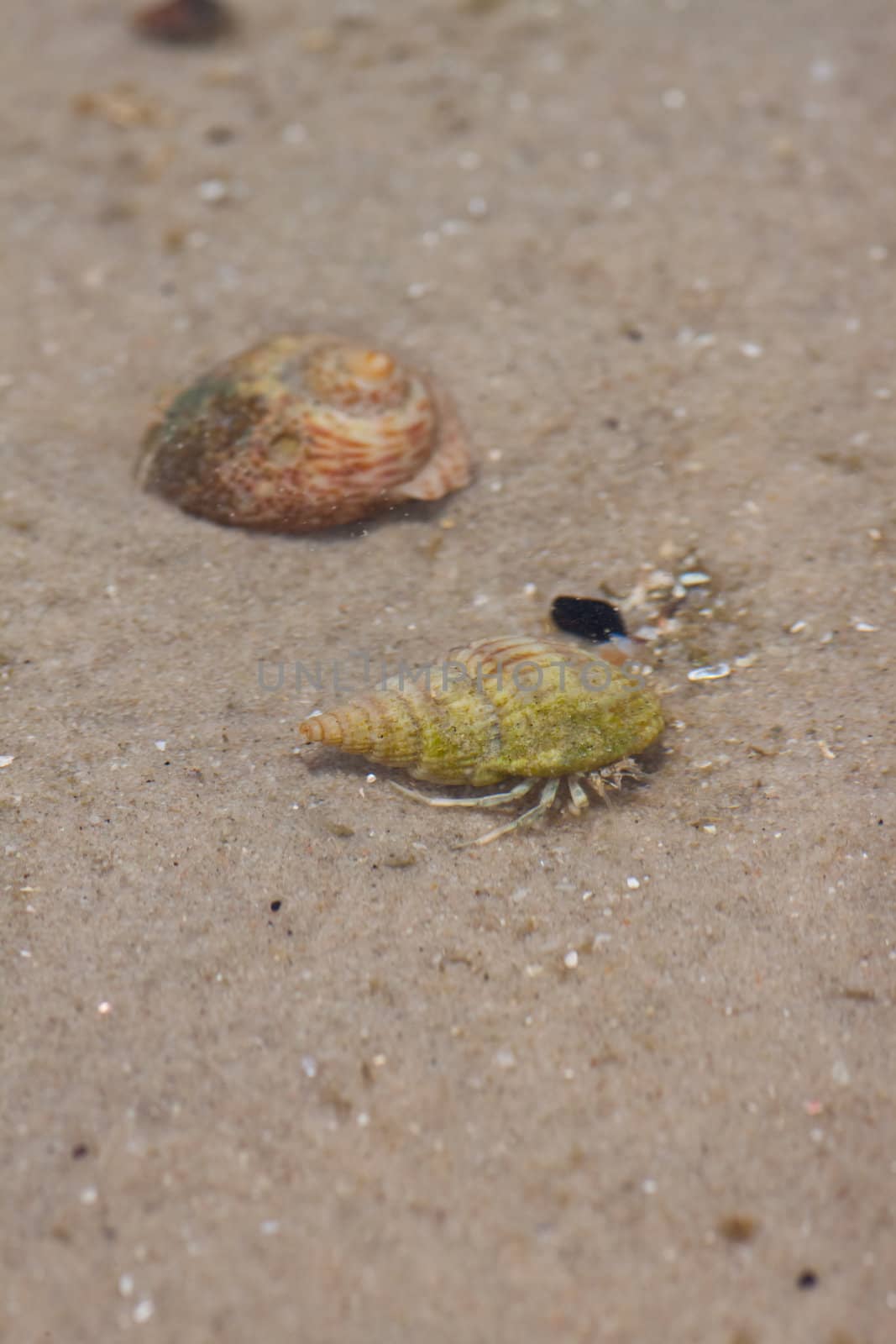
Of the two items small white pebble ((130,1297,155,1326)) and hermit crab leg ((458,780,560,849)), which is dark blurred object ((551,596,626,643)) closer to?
hermit crab leg ((458,780,560,849))

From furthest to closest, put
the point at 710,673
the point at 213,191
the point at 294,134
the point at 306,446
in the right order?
the point at 294,134 → the point at 213,191 → the point at 306,446 → the point at 710,673

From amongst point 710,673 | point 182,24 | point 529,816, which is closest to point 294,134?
point 182,24

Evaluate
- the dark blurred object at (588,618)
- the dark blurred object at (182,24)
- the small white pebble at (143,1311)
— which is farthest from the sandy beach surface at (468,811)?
the dark blurred object at (182,24)

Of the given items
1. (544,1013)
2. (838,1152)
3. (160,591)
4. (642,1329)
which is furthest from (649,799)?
(160,591)

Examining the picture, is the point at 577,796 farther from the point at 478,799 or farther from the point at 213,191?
the point at 213,191

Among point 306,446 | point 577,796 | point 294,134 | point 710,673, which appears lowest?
point 577,796

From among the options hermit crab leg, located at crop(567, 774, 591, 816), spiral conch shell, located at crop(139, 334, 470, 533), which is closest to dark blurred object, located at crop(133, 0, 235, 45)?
spiral conch shell, located at crop(139, 334, 470, 533)

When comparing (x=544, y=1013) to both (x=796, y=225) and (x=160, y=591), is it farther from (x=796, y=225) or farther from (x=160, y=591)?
(x=796, y=225)

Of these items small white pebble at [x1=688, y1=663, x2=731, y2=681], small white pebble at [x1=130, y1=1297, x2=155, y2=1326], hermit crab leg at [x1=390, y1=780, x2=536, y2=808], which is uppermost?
small white pebble at [x1=688, y1=663, x2=731, y2=681]
